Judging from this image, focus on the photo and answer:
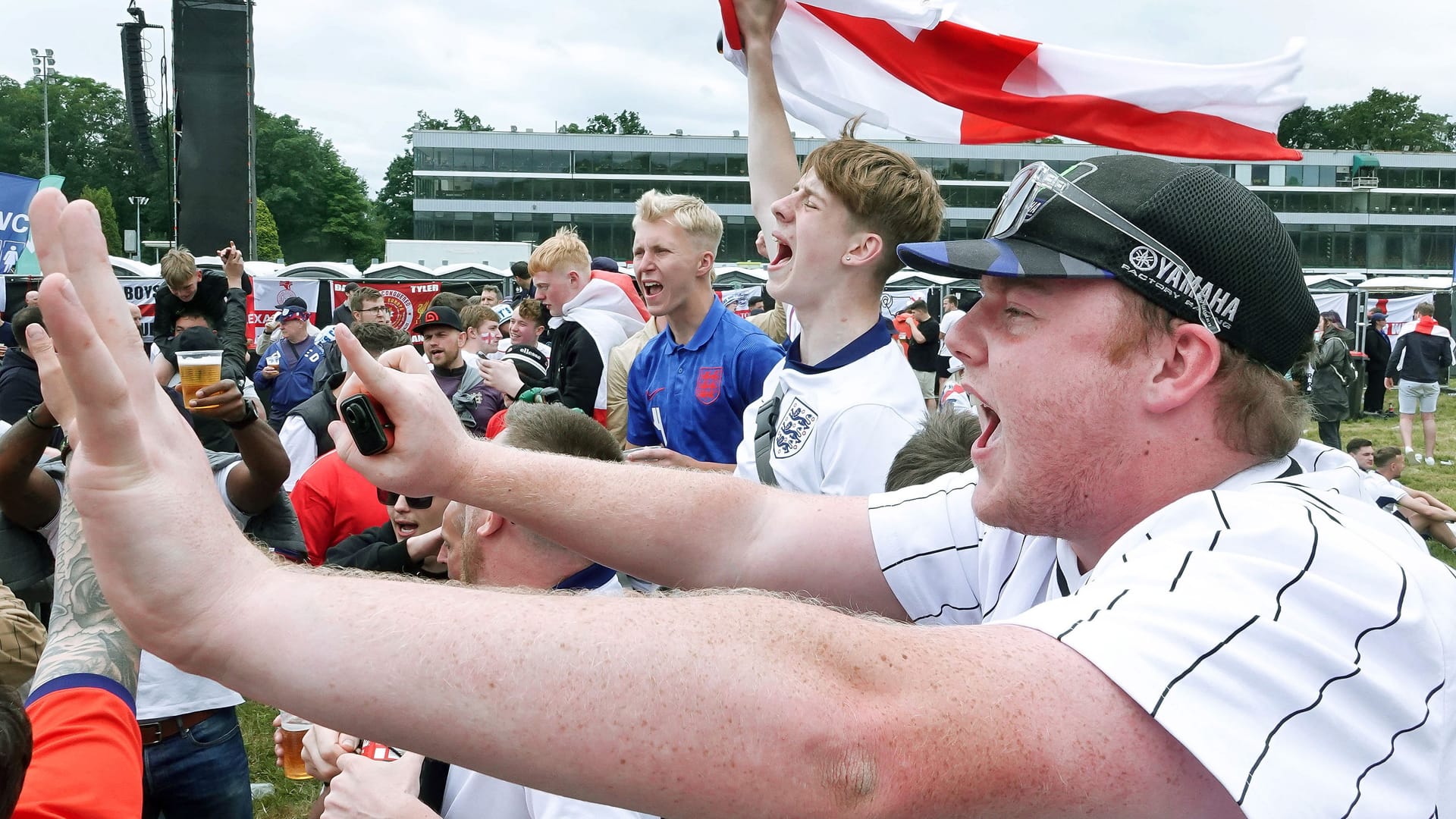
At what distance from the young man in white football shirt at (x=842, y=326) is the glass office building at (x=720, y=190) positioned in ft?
268

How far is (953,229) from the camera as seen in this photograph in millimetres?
86188

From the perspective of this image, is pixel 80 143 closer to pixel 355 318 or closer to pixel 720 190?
pixel 720 190

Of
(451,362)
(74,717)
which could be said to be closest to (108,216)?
(451,362)

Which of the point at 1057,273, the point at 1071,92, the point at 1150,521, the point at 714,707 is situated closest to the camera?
the point at 714,707

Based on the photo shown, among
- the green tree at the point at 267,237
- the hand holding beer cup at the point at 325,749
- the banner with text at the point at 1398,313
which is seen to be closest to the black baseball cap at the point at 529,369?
the hand holding beer cup at the point at 325,749

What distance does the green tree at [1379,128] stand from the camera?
4232 inches

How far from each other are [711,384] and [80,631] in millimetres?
2846

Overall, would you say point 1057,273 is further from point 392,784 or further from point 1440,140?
point 1440,140

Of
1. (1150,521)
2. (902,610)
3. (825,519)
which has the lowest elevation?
(902,610)

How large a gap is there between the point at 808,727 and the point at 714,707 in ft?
0.30

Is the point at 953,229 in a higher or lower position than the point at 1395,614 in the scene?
higher

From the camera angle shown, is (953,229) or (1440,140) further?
(1440,140)

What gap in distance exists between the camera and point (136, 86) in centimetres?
3381

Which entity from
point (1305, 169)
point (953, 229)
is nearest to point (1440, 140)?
point (1305, 169)
